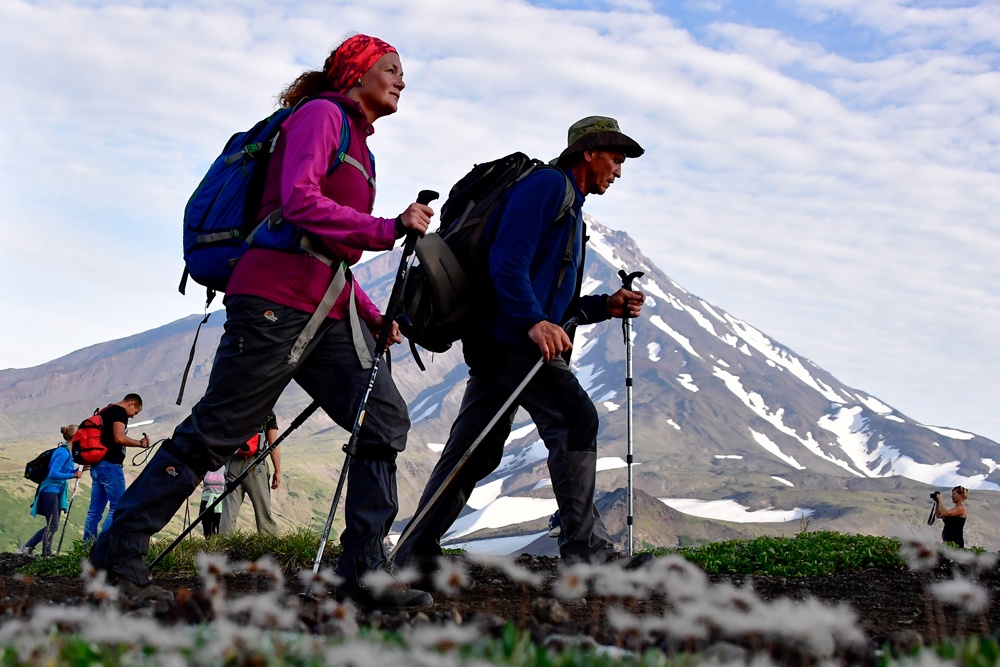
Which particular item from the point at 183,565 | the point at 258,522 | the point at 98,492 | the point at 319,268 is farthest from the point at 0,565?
the point at 319,268

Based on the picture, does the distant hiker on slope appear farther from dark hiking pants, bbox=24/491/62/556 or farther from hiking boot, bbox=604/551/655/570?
dark hiking pants, bbox=24/491/62/556

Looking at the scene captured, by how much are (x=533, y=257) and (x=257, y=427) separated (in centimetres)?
234

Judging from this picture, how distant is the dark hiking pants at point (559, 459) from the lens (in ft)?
25.4

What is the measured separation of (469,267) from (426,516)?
1.79m

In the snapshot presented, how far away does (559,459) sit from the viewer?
25.5 feet

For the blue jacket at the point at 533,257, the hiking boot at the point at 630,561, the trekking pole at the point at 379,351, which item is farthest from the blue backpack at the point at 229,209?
the hiking boot at the point at 630,561

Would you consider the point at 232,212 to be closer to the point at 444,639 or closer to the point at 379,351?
the point at 379,351

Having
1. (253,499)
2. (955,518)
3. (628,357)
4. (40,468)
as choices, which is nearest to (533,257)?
(628,357)

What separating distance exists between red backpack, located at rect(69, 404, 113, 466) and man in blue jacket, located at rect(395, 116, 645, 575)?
9388mm

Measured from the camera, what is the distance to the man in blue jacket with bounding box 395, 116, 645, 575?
25.0 feet

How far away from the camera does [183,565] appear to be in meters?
10.9

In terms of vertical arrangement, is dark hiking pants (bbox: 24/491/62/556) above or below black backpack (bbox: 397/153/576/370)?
below

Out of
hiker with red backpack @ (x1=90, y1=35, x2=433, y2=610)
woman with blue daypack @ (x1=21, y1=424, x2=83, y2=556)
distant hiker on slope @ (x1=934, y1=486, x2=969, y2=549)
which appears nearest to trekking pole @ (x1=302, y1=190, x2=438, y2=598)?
hiker with red backpack @ (x1=90, y1=35, x2=433, y2=610)

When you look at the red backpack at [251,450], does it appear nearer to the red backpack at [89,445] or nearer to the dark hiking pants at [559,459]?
the red backpack at [89,445]
